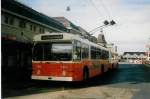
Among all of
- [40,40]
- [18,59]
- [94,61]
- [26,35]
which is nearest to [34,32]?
[26,35]

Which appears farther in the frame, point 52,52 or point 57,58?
point 52,52

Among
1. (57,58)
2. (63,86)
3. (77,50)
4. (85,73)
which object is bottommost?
(63,86)

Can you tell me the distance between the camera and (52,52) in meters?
18.6

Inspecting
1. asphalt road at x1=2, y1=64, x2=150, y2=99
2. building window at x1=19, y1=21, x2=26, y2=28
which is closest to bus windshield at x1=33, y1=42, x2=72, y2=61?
asphalt road at x1=2, y1=64, x2=150, y2=99

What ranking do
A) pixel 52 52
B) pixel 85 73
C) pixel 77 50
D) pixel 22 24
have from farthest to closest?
pixel 22 24 < pixel 85 73 < pixel 77 50 < pixel 52 52

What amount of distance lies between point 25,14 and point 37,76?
63.7ft

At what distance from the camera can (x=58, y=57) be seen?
1847cm

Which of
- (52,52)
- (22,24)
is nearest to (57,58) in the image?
(52,52)

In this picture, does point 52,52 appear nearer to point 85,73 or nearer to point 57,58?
point 57,58

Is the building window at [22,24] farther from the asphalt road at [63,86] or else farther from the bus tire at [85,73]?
the bus tire at [85,73]

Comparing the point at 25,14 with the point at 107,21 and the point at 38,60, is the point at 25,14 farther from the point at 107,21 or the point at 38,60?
the point at 38,60

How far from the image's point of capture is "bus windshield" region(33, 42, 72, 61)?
60.2 ft

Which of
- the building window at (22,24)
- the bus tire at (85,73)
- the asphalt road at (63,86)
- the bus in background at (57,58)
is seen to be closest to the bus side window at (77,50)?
the bus in background at (57,58)

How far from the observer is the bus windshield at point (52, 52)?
18.3 meters
